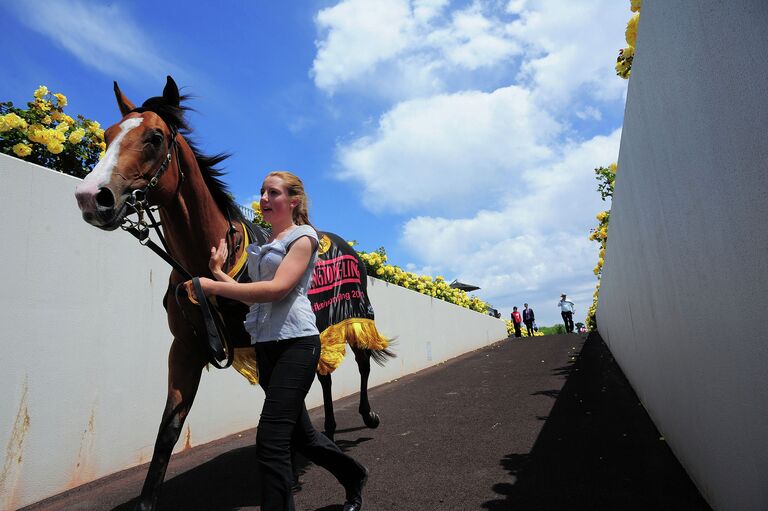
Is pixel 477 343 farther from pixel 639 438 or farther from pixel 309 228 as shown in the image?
pixel 309 228

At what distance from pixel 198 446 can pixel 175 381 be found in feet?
8.18

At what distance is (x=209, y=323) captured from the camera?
239 centimetres

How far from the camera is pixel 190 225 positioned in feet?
9.63

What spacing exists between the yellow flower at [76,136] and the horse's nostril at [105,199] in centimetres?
264

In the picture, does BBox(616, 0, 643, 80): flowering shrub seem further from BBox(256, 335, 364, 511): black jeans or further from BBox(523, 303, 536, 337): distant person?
BBox(523, 303, 536, 337): distant person

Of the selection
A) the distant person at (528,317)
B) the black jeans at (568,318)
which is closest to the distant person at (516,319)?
the distant person at (528,317)

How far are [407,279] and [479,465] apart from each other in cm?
1019

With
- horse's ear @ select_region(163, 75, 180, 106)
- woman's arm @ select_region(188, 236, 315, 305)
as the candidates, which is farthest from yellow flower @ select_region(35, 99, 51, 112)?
woman's arm @ select_region(188, 236, 315, 305)

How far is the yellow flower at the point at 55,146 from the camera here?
4094 mm

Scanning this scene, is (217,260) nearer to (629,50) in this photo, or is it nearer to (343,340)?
(343,340)

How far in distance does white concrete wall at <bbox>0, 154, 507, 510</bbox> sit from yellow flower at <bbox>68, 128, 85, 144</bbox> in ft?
2.34

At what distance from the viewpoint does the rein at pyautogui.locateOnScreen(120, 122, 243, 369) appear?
2.38 metres

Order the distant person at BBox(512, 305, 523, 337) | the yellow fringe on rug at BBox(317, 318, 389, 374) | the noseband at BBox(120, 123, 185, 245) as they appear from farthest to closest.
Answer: the distant person at BBox(512, 305, 523, 337), the yellow fringe on rug at BBox(317, 318, 389, 374), the noseband at BBox(120, 123, 185, 245)

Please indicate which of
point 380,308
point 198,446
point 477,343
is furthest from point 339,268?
point 477,343
